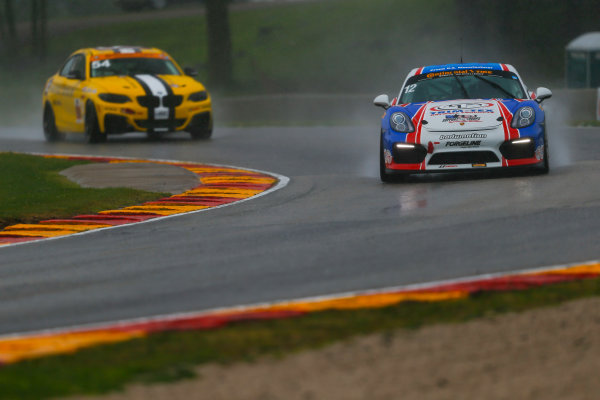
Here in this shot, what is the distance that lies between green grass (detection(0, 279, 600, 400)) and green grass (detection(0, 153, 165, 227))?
5.71 m

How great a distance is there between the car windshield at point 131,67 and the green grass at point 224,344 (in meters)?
15.0

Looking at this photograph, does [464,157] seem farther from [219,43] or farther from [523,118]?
[219,43]

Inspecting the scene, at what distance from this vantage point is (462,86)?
44.8ft

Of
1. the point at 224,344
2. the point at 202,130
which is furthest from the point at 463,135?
the point at 202,130

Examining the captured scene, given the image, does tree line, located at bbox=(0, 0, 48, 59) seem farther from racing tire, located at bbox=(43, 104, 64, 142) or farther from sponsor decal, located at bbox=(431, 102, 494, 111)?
sponsor decal, located at bbox=(431, 102, 494, 111)

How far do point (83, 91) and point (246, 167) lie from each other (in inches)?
226

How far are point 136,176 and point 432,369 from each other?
31.9ft

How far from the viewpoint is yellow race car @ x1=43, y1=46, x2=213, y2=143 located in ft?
66.7

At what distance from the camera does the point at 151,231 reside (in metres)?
10.4

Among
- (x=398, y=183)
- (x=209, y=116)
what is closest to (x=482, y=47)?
(x=209, y=116)

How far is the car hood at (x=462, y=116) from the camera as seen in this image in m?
12.6

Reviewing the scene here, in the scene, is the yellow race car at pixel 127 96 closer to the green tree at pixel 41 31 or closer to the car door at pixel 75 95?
the car door at pixel 75 95

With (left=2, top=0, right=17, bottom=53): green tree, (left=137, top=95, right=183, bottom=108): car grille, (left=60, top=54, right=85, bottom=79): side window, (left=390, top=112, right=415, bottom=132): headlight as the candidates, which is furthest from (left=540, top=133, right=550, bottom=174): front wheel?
(left=2, top=0, right=17, bottom=53): green tree

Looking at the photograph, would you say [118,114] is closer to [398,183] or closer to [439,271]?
[398,183]
